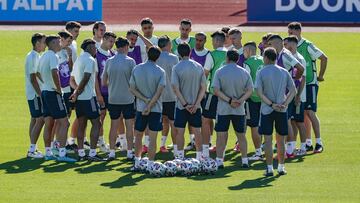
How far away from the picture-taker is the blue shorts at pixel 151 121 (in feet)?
59.7

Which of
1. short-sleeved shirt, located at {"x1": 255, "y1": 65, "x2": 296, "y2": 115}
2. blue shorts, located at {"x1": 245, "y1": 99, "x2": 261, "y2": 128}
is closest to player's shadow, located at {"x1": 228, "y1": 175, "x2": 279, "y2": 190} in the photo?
short-sleeved shirt, located at {"x1": 255, "y1": 65, "x2": 296, "y2": 115}

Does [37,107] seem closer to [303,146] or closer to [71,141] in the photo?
[71,141]

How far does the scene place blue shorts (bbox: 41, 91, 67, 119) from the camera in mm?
19094

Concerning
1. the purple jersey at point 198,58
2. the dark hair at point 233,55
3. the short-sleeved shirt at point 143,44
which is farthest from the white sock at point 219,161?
the short-sleeved shirt at point 143,44

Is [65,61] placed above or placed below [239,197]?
above

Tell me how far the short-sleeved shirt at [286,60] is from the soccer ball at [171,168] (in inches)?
104

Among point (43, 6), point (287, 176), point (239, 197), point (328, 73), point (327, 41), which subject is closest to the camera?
point (239, 197)

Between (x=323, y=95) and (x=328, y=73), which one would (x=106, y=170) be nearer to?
(x=323, y=95)

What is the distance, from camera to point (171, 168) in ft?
58.5

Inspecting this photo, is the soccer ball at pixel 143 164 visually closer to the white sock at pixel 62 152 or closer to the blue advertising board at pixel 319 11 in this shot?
the white sock at pixel 62 152

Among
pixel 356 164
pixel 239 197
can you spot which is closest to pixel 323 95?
pixel 356 164

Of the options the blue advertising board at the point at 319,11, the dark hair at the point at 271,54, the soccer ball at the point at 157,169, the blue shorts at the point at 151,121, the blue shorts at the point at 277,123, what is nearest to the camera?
the dark hair at the point at 271,54

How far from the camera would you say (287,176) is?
17797mm

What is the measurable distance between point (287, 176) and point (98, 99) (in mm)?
3801
